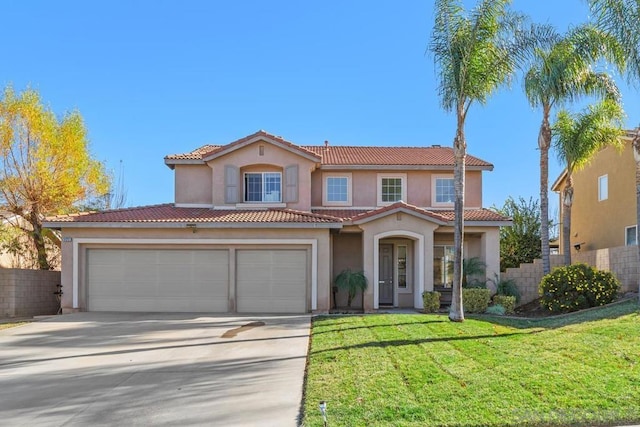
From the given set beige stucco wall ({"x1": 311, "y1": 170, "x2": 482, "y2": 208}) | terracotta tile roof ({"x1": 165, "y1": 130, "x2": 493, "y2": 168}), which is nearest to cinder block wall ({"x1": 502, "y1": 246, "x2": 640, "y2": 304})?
beige stucco wall ({"x1": 311, "y1": 170, "x2": 482, "y2": 208})

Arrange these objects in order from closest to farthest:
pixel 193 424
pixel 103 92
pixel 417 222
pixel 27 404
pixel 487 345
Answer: pixel 193 424 → pixel 27 404 → pixel 487 345 → pixel 417 222 → pixel 103 92

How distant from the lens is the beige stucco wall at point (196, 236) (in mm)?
17453

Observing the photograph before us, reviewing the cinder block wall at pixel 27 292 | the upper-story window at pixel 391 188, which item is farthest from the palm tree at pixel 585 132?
the cinder block wall at pixel 27 292

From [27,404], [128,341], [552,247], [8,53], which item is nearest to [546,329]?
[128,341]

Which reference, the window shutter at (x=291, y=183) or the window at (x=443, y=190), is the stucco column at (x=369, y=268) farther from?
the window at (x=443, y=190)

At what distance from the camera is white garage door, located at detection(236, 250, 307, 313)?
58.1 feet

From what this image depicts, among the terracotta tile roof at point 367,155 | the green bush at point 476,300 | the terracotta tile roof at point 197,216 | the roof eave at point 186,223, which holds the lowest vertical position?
the green bush at point 476,300

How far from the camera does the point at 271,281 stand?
1784 centimetres

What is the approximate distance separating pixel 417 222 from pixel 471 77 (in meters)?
6.25

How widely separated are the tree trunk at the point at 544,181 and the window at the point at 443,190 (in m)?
3.52

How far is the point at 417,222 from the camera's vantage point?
17.9m

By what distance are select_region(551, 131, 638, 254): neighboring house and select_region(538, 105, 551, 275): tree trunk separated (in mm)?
3333

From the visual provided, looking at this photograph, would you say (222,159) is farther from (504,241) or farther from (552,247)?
(552,247)

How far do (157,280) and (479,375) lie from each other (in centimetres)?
1315
